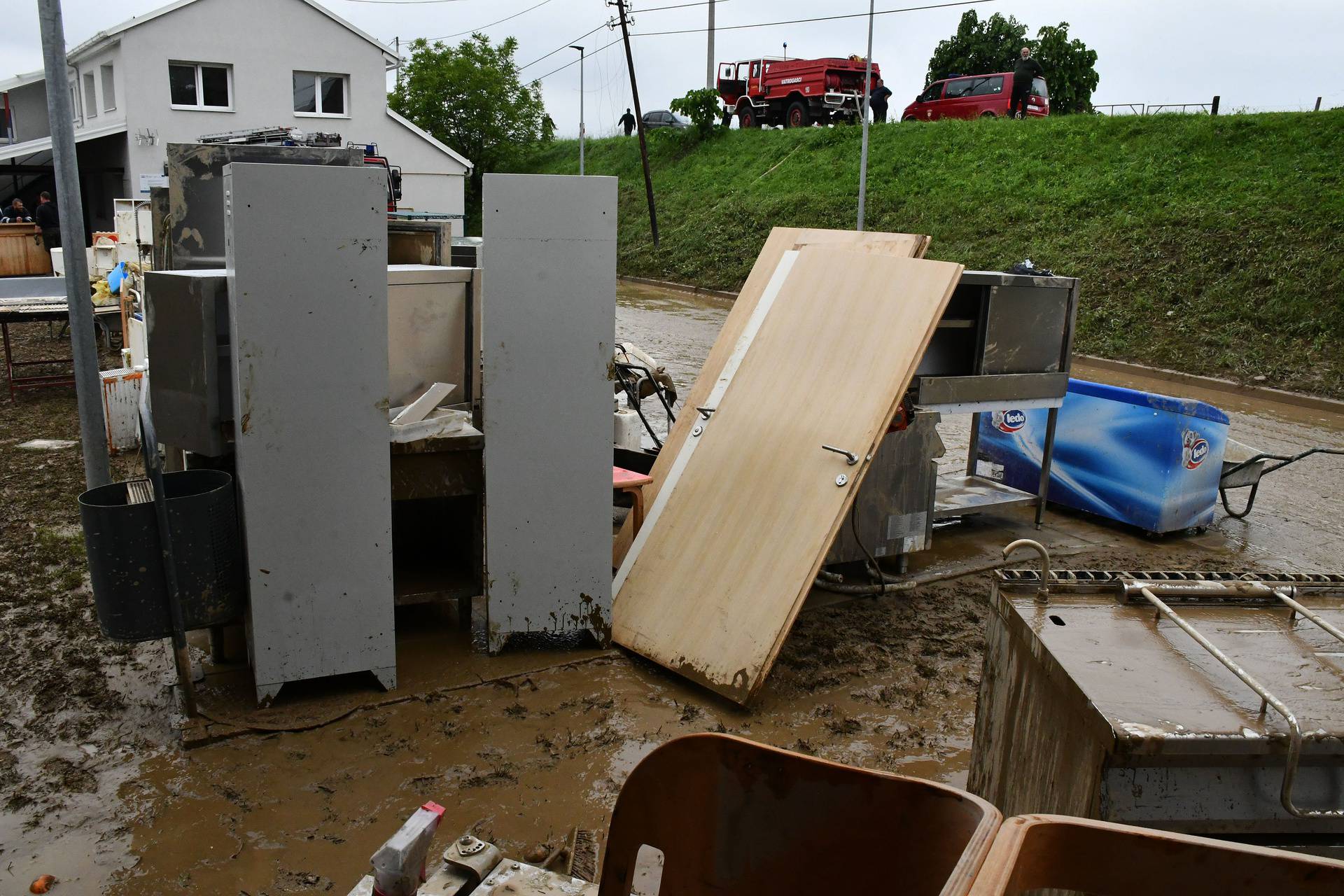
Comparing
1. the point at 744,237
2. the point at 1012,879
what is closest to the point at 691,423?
the point at 1012,879

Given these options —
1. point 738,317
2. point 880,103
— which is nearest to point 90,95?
point 880,103

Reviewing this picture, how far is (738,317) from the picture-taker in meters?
5.90

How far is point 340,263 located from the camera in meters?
3.93

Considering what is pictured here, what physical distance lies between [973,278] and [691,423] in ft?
6.08

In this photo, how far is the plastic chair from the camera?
141 centimetres

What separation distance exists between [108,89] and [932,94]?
23.4 metres

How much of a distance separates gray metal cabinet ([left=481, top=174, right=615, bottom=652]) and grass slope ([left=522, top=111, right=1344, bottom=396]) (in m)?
12.2

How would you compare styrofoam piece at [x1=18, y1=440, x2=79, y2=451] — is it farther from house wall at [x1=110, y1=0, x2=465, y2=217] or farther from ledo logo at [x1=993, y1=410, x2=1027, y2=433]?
house wall at [x1=110, y1=0, x2=465, y2=217]

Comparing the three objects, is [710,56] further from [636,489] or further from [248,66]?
[636,489]

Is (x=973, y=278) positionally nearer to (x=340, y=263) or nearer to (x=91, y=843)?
(x=340, y=263)

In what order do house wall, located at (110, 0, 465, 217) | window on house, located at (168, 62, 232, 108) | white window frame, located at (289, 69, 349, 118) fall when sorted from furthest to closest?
white window frame, located at (289, 69, 349, 118) < window on house, located at (168, 62, 232, 108) < house wall, located at (110, 0, 465, 217)

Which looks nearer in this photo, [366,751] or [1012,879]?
[1012,879]

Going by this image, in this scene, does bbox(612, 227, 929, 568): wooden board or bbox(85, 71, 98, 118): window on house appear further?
bbox(85, 71, 98, 118): window on house

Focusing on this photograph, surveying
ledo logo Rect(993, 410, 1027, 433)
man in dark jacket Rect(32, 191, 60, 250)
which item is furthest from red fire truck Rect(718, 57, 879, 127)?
ledo logo Rect(993, 410, 1027, 433)
